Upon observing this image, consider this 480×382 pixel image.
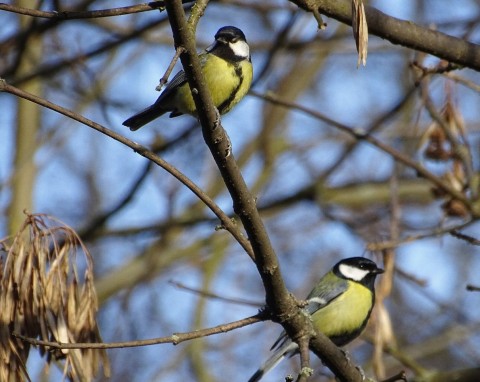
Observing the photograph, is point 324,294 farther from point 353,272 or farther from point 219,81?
point 219,81

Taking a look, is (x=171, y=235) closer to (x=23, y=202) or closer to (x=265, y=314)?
(x=23, y=202)

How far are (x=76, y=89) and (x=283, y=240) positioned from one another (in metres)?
3.76

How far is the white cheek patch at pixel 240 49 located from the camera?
3723 mm

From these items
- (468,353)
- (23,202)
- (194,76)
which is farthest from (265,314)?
(468,353)

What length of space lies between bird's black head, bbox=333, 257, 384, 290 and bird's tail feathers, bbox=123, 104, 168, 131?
1.52 meters

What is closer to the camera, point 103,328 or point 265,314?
point 265,314

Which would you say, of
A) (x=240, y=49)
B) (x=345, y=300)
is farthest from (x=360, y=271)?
(x=240, y=49)

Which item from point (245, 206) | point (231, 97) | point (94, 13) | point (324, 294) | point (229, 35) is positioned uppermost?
point (229, 35)

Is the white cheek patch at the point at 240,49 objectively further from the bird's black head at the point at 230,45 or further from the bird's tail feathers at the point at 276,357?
the bird's tail feathers at the point at 276,357

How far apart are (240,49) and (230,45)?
0.05m

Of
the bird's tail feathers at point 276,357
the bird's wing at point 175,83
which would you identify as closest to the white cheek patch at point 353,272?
the bird's tail feathers at point 276,357

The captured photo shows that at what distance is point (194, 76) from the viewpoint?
2.14 m

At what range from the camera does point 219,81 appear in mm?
3494

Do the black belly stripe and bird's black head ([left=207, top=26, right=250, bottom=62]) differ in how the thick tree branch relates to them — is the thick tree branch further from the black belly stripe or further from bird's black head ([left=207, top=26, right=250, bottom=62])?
bird's black head ([left=207, top=26, right=250, bottom=62])
